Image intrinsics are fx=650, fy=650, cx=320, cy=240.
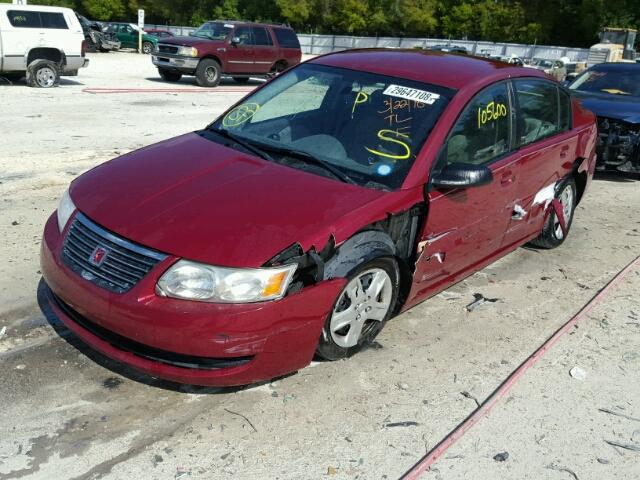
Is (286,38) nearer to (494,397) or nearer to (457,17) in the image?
(494,397)

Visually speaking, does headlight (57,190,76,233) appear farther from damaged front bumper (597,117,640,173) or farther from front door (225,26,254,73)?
front door (225,26,254,73)

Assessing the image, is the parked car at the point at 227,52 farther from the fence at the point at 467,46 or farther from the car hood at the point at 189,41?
the fence at the point at 467,46

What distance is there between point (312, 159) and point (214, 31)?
1721cm

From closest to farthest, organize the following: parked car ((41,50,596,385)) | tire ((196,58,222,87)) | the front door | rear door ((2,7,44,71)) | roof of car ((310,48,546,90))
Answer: parked car ((41,50,596,385)) < roof of car ((310,48,546,90)) < rear door ((2,7,44,71)) < tire ((196,58,222,87)) < the front door

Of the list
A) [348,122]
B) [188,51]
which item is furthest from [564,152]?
[188,51]

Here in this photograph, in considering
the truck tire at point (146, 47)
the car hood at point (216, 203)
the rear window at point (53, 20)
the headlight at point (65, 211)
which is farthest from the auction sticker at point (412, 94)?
the truck tire at point (146, 47)

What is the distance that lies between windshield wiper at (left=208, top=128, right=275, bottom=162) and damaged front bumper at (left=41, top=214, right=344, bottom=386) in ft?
3.67

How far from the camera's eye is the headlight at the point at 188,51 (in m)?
18.5

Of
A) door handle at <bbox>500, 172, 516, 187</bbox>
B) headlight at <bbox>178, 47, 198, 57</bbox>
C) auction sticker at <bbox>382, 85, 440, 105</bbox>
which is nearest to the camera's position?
auction sticker at <bbox>382, 85, 440, 105</bbox>

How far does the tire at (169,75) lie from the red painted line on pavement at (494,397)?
54.3 feet

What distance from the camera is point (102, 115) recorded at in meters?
12.0

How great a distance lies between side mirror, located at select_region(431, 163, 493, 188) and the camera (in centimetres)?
390

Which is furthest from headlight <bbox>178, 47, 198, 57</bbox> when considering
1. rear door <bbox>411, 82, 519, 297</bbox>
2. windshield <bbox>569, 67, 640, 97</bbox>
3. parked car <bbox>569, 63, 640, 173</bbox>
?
rear door <bbox>411, 82, 519, 297</bbox>

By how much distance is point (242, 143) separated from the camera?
14.1 feet
